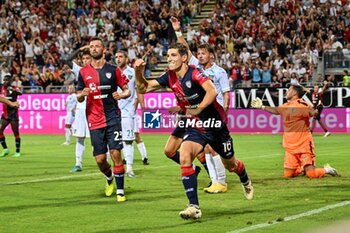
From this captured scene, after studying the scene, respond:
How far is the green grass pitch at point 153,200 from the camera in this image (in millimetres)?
10648

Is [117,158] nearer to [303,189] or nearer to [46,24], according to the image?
[303,189]

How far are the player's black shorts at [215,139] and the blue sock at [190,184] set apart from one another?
1.74ft

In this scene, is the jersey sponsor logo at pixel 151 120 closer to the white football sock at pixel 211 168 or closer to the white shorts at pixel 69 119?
the white football sock at pixel 211 168

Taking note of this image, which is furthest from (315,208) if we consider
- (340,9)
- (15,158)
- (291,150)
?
(340,9)

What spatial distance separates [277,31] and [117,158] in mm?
26818

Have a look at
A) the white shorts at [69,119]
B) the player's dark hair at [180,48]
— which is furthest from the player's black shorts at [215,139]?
the white shorts at [69,119]

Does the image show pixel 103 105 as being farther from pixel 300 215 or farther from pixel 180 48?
pixel 300 215

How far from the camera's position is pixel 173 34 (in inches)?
1677

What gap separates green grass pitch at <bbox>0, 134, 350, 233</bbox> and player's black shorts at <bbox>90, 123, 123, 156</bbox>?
2.66 feet

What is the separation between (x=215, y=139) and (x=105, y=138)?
269 cm

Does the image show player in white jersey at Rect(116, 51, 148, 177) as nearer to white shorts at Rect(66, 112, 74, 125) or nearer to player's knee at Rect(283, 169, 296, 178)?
player's knee at Rect(283, 169, 296, 178)

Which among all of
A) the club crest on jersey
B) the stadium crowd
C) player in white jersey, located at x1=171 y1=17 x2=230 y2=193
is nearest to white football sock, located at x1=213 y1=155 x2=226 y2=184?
player in white jersey, located at x1=171 y1=17 x2=230 y2=193

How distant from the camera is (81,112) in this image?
2009 centimetres

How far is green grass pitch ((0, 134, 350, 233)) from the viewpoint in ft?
34.9
